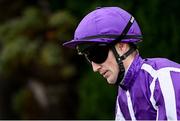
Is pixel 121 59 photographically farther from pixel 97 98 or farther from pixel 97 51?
pixel 97 98

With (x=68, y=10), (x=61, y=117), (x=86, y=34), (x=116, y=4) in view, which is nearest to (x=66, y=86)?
(x=61, y=117)

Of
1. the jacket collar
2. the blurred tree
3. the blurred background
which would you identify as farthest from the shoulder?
the blurred tree

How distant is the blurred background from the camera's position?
6148 millimetres

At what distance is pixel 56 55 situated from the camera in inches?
287

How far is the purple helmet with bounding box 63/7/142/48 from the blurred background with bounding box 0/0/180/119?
132 inches

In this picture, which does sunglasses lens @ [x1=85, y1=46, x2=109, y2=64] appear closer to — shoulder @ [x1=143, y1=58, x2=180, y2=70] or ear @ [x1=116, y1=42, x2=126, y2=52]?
ear @ [x1=116, y1=42, x2=126, y2=52]

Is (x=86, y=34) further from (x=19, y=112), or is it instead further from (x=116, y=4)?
(x=19, y=112)

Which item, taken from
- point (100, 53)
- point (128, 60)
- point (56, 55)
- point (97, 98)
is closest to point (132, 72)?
point (128, 60)

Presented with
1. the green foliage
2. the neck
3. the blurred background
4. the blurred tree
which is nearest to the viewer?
the neck

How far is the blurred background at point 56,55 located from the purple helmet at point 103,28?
336 centimetres

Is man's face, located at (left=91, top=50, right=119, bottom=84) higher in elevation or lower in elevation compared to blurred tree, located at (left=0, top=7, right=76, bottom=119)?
higher

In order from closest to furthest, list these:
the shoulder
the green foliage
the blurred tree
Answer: the shoulder < the green foliage < the blurred tree

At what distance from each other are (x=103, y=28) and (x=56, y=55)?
466 centimetres

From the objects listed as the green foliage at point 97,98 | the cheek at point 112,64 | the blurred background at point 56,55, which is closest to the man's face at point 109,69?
the cheek at point 112,64
